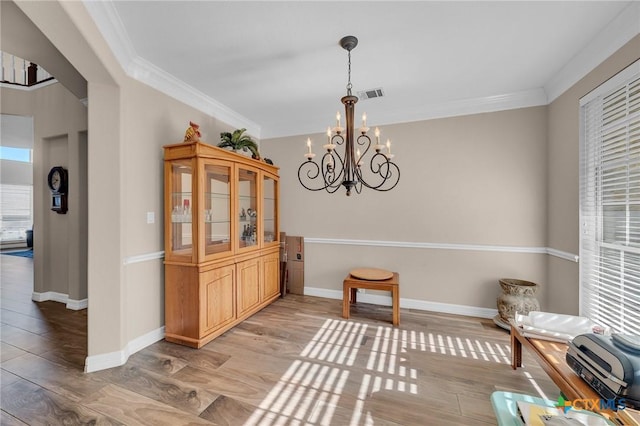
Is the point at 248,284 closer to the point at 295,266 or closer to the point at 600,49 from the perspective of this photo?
the point at 295,266

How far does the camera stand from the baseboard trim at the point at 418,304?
10.9 ft

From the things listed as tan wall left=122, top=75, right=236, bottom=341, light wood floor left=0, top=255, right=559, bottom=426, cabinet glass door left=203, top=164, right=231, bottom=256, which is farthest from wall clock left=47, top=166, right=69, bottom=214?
cabinet glass door left=203, top=164, right=231, bottom=256

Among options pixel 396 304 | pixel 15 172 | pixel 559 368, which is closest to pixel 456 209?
pixel 396 304

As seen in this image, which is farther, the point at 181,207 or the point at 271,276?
the point at 271,276

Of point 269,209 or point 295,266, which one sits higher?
point 269,209

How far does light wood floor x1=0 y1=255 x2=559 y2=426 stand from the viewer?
5.68 feet

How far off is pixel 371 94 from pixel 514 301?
9.48 ft

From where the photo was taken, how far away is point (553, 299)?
294 cm

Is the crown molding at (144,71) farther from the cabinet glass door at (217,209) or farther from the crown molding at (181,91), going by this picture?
the cabinet glass door at (217,209)

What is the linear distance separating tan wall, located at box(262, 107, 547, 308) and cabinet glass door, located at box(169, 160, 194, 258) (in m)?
2.00

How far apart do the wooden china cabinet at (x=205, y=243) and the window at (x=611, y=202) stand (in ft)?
11.6

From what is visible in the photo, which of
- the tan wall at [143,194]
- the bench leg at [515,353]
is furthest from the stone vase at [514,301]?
→ the tan wall at [143,194]

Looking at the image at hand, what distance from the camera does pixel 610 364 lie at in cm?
130

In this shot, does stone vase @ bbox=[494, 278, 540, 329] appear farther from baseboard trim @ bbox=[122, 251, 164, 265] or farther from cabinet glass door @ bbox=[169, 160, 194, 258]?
baseboard trim @ bbox=[122, 251, 164, 265]
